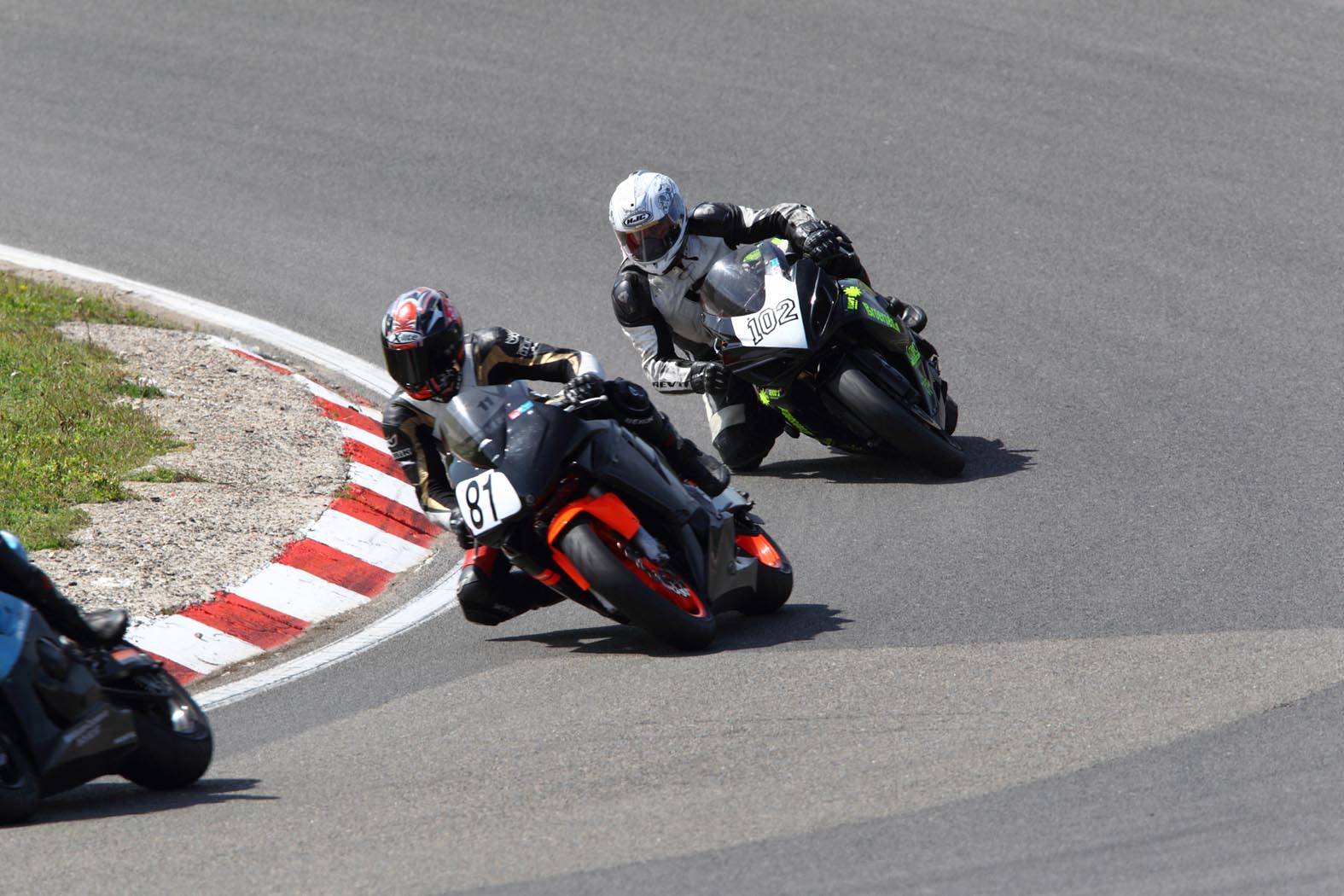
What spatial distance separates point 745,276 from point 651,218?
0.63 m

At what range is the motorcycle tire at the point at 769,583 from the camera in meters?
7.41

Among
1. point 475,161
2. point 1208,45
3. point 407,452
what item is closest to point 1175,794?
point 407,452

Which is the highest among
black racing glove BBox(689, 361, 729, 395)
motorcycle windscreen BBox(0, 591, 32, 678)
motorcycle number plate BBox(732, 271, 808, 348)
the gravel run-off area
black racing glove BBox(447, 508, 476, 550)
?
motorcycle number plate BBox(732, 271, 808, 348)

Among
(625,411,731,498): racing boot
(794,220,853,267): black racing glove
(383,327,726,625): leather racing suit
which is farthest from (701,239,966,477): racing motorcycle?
(625,411,731,498): racing boot

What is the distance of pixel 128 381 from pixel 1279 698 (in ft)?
23.8

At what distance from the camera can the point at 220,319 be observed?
1238 centimetres

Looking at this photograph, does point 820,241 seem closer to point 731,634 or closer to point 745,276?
point 745,276

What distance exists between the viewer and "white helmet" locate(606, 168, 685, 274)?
9.59 meters

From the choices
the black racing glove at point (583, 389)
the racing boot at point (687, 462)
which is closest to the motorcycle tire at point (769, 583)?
the racing boot at point (687, 462)

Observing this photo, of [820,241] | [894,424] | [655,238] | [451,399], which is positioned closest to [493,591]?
[451,399]

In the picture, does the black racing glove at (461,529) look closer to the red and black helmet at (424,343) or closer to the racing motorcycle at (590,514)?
the racing motorcycle at (590,514)

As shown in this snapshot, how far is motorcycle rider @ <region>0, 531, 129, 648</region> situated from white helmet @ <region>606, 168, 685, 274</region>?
4545mm

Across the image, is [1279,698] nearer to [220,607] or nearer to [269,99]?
[220,607]

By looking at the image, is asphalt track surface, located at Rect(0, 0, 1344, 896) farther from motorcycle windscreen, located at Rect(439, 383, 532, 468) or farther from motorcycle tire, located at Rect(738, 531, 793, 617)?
motorcycle windscreen, located at Rect(439, 383, 532, 468)
